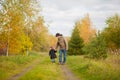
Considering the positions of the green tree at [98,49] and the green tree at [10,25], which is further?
the green tree at [10,25]

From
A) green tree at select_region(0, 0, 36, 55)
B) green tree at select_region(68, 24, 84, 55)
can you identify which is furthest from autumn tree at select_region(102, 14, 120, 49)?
green tree at select_region(0, 0, 36, 55)

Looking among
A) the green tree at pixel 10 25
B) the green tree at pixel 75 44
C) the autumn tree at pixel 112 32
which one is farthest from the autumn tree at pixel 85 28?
the green tree at pixel 10 25

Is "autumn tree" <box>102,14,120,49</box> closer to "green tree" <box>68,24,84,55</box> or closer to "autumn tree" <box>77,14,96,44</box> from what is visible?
"autumn tree" <box>77,14,96,44</box>

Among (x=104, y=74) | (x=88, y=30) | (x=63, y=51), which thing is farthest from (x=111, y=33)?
(x=104, y=74)

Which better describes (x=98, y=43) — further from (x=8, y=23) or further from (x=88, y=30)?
(x=88, y=30)

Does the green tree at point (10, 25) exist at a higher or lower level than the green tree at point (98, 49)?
higher

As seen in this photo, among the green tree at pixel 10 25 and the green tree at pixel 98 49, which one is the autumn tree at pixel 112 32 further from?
the green tree at pixel 98 49

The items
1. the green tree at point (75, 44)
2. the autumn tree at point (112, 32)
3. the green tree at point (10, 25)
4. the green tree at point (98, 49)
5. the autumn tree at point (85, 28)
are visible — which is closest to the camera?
the green tree at point (98, 49)

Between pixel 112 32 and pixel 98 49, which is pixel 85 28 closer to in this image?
pixel 112 32

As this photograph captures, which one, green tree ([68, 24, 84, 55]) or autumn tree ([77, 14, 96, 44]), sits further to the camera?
autumn tree ([77, 14, 96, 44])

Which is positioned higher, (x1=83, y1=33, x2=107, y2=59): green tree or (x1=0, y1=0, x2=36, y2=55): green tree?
(x1=0, y1=0, x2=36, y2=55): green tree

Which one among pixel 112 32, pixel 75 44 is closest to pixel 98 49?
pixel 75 44

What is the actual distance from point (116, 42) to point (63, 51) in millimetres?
37994

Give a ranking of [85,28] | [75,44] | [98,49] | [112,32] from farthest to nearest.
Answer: [85,28] < [112,32] < [75,44] < [98,49]
